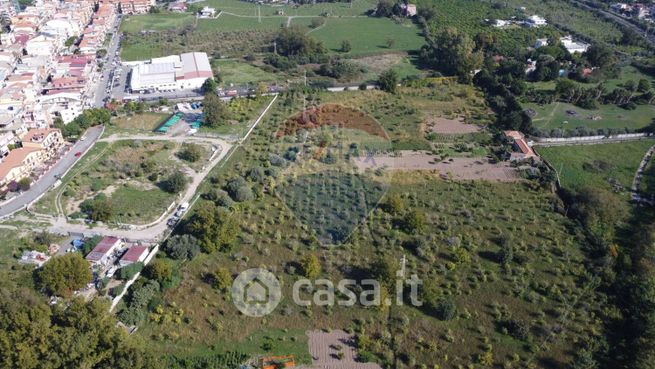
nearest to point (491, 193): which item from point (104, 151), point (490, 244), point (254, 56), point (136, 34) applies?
point (490, 244)

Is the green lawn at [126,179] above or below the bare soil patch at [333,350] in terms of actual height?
above

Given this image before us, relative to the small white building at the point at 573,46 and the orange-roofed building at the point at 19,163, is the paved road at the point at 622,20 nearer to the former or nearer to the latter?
the small white building at the point at 573,46

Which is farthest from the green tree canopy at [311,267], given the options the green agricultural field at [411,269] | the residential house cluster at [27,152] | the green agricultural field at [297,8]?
the green agricultural field at [297,8]

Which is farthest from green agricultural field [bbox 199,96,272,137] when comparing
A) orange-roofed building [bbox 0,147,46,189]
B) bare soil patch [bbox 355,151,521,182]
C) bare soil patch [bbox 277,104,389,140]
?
orange-roofed building [bbox 0,147,46,189]

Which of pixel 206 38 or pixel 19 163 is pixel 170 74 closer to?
pixel 206 38

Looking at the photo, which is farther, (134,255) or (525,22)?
(525,22)

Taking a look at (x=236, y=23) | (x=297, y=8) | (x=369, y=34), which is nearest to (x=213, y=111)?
(x=369, y=34)
